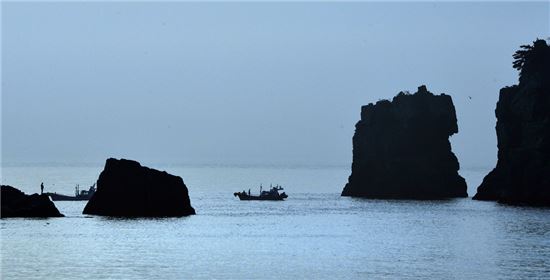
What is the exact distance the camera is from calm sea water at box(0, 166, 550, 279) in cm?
7950

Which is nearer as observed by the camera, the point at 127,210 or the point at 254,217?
the point at 127,210

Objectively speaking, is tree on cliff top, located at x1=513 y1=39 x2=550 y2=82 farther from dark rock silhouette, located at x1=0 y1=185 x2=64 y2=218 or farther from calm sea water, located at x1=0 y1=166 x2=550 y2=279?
dark rock silhouette, located at x1=0 y1=185 x2=64 y2=218

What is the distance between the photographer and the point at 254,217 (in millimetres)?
158750

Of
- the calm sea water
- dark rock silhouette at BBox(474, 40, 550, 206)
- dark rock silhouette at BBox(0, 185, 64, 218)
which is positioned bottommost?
the calm sea water

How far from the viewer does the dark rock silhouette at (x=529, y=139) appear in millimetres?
182250

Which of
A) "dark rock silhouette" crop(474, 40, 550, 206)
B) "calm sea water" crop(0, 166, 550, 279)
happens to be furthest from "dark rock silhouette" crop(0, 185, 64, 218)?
"dark rock silhouette" crop(474, 40, 550, 206)

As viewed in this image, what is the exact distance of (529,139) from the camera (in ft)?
611

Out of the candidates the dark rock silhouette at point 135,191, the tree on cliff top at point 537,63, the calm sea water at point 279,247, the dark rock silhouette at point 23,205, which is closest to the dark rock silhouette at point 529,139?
the tree on cliff top at point 537,63

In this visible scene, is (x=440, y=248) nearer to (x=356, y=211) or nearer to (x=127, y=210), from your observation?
(x=127, y=210)

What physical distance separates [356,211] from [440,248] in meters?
73.7

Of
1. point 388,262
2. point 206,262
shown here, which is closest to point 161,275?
point 206,262

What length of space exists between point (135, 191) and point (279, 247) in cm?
4091

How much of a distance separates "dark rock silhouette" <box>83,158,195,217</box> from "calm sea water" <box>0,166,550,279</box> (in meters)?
3.36

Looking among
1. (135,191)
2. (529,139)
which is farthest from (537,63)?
(135,191)
